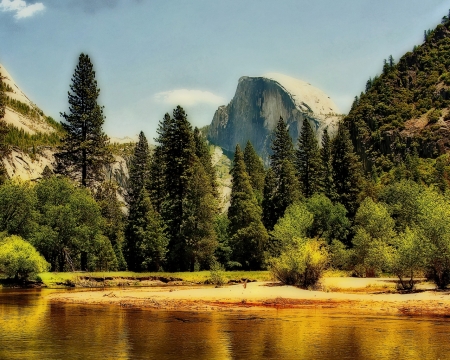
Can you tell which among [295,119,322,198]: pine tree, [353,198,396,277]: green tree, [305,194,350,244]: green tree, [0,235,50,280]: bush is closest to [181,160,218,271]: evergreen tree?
[305,194,350,244]: green tree

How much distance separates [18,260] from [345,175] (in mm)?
50869

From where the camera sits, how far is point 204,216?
5869 cm

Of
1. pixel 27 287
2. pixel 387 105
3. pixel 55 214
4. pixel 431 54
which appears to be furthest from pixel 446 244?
pixel 431 54

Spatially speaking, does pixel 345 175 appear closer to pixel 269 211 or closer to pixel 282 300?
pixel 269 211

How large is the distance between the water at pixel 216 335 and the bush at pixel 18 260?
17.2 meters

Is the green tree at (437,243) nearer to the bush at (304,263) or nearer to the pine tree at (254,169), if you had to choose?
the bush at (304,263)

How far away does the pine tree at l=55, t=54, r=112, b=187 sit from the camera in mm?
62188

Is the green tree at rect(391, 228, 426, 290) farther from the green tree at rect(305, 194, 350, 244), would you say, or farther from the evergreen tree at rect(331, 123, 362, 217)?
the evergreen tree at rect(331, 123, 362, 217)

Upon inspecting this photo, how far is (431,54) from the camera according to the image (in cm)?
15912

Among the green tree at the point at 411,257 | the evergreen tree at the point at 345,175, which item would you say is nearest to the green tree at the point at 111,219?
the evergreen tree at the point at 345,175

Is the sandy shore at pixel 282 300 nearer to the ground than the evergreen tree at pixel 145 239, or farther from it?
nearer to the ground

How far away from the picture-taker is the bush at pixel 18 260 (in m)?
40.3

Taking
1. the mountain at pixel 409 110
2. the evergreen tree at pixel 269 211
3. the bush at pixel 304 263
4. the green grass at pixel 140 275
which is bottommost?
the green grass at pixel 140 275

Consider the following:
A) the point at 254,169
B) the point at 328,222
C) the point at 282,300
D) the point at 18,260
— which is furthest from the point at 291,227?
the point at 254,169
